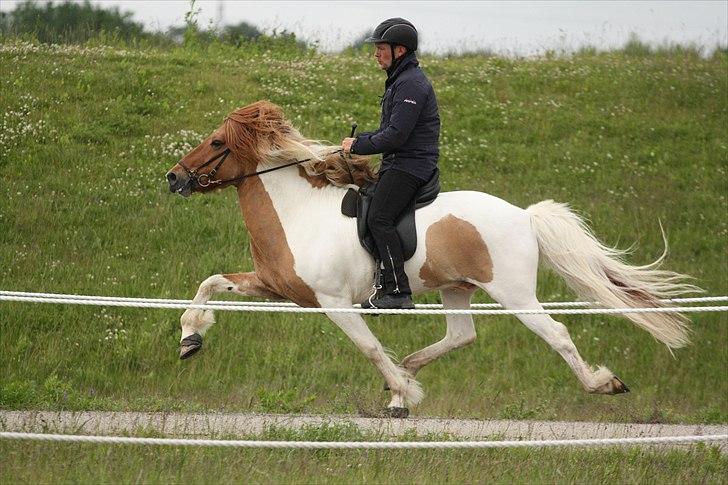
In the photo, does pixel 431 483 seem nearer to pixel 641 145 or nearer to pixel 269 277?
pixel 269 277

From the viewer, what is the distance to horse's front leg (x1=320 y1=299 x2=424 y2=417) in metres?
8.78

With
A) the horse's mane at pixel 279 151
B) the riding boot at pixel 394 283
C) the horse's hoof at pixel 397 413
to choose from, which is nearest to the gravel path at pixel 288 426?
the horse's hoof at pixel 397 413

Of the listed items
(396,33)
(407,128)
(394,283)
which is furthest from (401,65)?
(394,283)

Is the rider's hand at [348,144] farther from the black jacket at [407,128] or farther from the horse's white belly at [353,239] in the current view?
the horse's white belly at [353,239]

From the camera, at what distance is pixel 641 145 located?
64.4ft

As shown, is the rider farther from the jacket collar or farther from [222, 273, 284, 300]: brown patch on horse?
[222, 273, 284, 300]: brown patch on horse

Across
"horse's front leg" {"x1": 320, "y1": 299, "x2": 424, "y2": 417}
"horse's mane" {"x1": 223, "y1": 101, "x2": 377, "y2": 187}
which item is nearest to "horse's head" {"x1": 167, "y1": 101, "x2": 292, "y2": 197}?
"horse's mane" {"x1": 223, "y1": 101, "x2": 377, "y2": 187}

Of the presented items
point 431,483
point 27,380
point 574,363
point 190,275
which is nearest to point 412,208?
point 574,363

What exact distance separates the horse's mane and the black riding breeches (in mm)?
488

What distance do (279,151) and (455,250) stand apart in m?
1.75

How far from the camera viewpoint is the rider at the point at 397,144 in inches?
336

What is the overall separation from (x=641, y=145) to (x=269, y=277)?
1253 centimetres

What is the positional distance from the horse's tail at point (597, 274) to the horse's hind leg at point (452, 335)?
3.03 ft

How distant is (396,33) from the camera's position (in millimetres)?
8516
